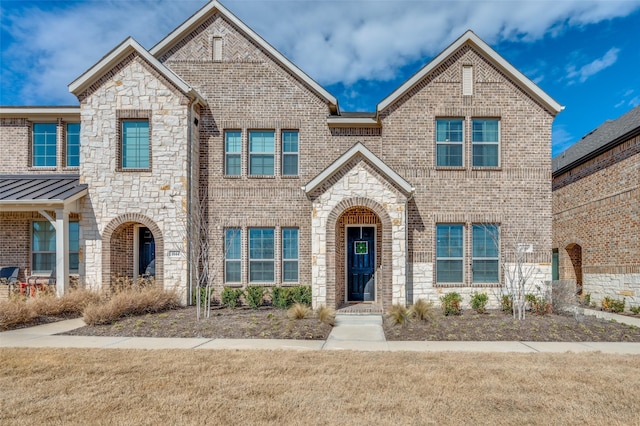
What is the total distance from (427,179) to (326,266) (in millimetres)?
4302

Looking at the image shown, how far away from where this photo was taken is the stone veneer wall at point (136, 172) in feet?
43.2

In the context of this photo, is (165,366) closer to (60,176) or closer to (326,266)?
(326,266)

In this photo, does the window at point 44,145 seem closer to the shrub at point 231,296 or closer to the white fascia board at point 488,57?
the shrub at point 231,296

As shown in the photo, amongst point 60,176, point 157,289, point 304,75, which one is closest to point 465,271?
point 304,75

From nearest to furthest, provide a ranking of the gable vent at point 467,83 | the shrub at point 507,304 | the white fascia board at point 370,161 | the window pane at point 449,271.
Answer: the white fascia board at point 370,161
the shrub at point 507,304
the window pane at point 449,271
the gable vent at point 467,83

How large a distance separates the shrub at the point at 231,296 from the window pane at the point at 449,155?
294 inches

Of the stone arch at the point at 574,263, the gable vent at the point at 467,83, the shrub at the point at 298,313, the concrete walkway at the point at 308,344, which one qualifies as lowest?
the concrete walkway at the point at 308,344

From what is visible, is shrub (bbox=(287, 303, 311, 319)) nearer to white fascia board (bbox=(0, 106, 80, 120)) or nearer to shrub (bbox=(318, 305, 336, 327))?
shrub (bbox=(318, 305, 336, 327))

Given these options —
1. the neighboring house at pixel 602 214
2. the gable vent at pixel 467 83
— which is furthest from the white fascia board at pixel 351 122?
the neighboring house at pixel 602 214

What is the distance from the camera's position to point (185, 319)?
35.9 ft

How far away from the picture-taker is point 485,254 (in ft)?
44.0

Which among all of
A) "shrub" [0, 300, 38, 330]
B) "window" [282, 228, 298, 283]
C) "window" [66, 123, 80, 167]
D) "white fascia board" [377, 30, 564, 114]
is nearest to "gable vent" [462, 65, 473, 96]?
"white fascia board" [377, 30, 564, 114]

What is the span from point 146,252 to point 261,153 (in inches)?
202

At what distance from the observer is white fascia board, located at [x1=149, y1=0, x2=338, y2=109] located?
14.1m
